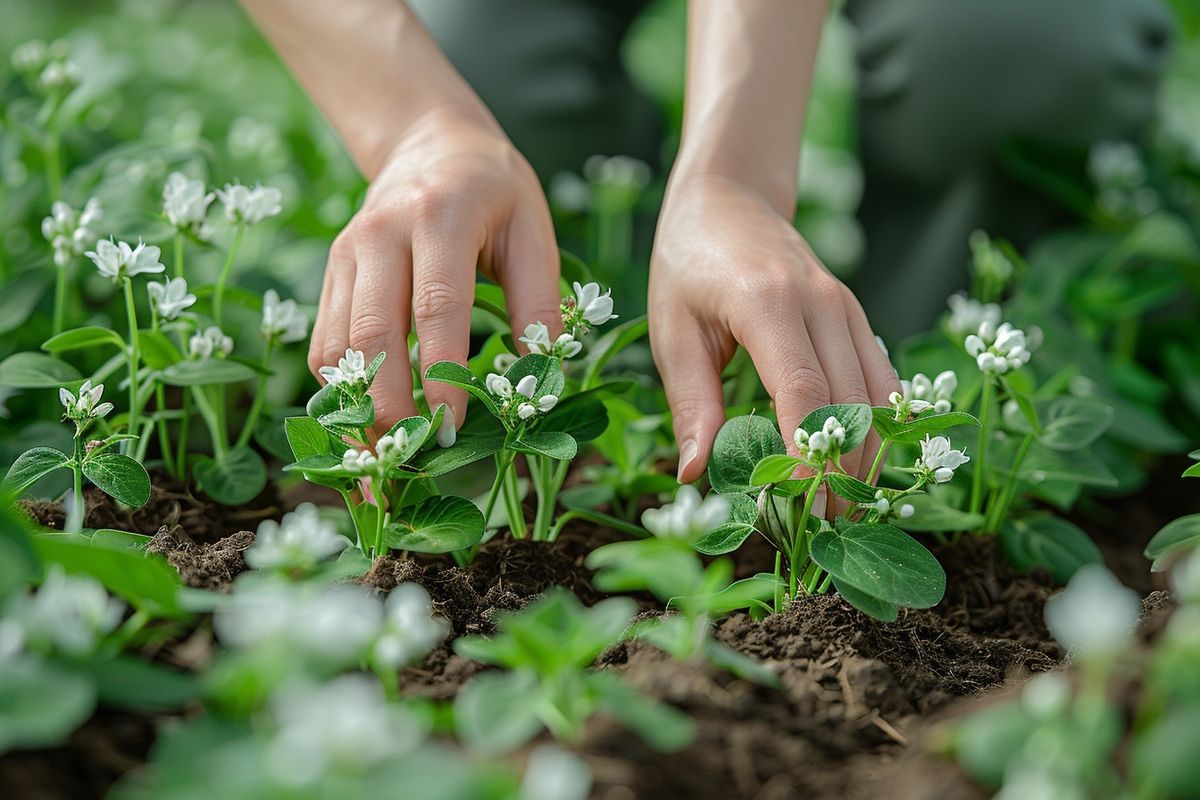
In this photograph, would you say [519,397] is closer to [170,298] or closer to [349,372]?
[349,372]

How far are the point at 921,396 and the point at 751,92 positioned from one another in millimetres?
407

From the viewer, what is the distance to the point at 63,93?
135cm

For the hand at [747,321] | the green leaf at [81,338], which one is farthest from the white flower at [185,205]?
the hand at [747,321]

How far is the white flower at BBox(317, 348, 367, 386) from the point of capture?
34.8 inches

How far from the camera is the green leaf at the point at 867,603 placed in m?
0.85

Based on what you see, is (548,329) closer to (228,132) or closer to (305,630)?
(305,630)

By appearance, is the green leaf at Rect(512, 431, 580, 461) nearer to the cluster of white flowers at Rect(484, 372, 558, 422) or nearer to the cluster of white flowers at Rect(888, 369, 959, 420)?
the cluster of white flowers at Rect(484, 372, 558, 422)

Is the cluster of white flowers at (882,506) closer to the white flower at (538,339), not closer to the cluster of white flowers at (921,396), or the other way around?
the cluster of white flowers at (921,396)

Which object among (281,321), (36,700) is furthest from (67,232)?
(36,700)

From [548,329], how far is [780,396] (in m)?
0.22

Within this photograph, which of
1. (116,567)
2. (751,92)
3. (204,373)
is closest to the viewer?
(116,567)

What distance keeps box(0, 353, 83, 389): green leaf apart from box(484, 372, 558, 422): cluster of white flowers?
44 centimetres

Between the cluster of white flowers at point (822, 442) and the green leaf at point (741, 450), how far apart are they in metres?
0.09

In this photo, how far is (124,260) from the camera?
0.99 meters
